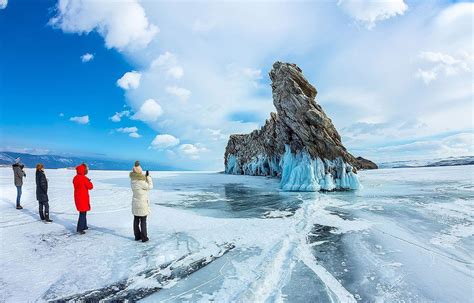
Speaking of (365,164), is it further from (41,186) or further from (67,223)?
(41,186)

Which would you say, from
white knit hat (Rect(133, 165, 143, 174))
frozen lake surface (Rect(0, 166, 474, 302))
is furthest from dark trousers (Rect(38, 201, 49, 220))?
white knit hat (Rect(133, 165, 143, 174))

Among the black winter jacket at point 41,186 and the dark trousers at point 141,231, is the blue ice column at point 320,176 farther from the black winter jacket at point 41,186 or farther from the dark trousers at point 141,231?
the black winter jacket at point 41,186

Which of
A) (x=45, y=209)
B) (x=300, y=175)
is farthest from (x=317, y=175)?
(x=45, y=209)

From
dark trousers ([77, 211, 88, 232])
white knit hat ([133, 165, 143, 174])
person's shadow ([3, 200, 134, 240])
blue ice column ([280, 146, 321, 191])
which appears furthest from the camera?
blue ice column ([280, 146, 321, 191])

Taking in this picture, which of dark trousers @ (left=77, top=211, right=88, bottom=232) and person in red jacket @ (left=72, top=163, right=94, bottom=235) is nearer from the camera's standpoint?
person in red jacket @ (left=72, top=163, right=94, bottom=235)

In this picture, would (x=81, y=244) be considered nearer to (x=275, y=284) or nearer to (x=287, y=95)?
(x=275, y=284)

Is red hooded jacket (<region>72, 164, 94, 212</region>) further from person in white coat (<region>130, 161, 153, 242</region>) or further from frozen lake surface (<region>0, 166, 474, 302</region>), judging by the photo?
person in white coat (<region>130, 161, 153, 242</region>)

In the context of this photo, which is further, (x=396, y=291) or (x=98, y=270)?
(x=98, y=270)

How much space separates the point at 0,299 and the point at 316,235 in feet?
26.0

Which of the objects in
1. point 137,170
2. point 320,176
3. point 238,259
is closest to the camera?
point 238,259

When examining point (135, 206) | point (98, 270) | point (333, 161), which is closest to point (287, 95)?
point (333, 161)

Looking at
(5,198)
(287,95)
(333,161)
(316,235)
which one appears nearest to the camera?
(316,235)

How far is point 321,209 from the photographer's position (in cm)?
1370

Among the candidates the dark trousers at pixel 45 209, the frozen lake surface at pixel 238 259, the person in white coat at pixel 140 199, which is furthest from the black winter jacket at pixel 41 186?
the person in white coat at pixel 140 199
